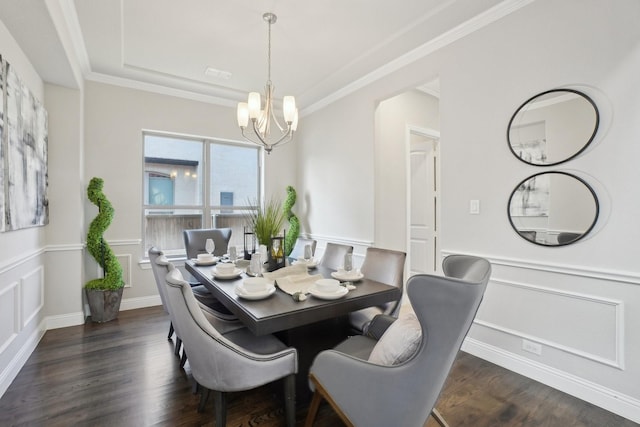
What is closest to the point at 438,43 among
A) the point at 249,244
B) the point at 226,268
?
the point at 249,244

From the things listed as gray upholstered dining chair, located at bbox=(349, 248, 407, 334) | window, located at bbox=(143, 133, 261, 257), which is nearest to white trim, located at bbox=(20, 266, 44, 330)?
window, located at bbox=(143, 133, 261, 257)

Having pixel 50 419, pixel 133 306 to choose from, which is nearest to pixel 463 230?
pixel 50 419

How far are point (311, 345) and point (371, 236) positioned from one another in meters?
1.92

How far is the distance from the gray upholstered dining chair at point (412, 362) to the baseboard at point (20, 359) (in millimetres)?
2212

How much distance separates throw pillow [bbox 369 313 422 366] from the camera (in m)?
1.20

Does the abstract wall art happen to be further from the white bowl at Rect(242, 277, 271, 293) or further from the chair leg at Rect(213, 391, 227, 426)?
the chair leg at Rect(213, 391, 227, 426)

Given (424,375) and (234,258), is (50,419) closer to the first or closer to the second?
(234,258)

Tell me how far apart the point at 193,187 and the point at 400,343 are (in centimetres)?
393

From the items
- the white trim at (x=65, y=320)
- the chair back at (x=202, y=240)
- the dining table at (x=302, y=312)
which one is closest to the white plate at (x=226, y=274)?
the dining table at (x=302, y=312)

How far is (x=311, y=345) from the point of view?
77.7 inches

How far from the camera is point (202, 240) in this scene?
3510mm

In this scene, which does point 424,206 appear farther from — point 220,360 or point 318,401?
point 220,360

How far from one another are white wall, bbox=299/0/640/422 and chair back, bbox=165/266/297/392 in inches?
74.5

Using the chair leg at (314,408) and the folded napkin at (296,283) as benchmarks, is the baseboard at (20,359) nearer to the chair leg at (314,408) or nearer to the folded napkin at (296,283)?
the folded napkin at (296,283)
